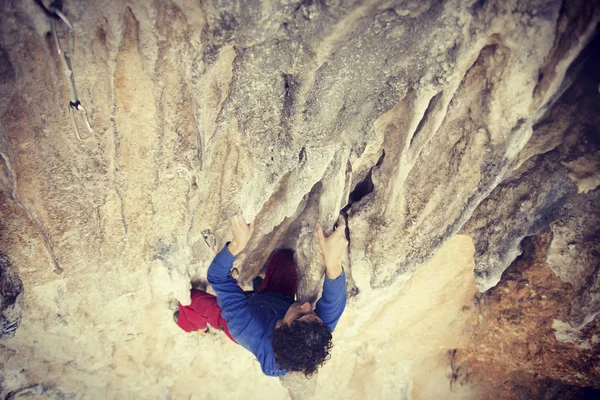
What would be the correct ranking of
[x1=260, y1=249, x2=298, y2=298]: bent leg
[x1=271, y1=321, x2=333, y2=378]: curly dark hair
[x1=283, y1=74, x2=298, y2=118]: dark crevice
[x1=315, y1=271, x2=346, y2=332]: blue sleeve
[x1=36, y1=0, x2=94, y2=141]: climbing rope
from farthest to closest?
[x1=260, y1=249, x2=298, y2=298]: bent leg → [x1=315, y1=271, x2=346, y2=332]: blue sleeve → [x1=271, y1=321, x2=333, y2=378]: curly dark hair → [x1=283, y1=74, x2=298, y2=118]: dark crevice → [x1=36, y1=0, x2=94, y2=141]: climbing rope

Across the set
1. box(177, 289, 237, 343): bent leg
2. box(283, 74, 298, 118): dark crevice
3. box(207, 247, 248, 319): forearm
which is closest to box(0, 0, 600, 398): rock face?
box(283, 74, 298, 118): dark crevice

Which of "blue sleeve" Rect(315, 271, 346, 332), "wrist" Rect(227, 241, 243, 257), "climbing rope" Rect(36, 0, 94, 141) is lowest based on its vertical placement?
"blue sleeve" Rect(315, 271, 346, 332)

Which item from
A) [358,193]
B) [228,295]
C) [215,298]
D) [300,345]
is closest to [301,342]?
[300,345]

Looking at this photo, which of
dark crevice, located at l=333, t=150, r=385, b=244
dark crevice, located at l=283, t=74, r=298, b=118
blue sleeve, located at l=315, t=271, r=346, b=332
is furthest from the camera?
dark crevice, located at l=333, t=150, r=385, b=244

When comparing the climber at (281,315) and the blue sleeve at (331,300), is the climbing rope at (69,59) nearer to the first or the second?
the climber at (281,315)

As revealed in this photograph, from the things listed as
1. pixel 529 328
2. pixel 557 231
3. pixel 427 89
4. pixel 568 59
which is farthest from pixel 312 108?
pixel 529 328

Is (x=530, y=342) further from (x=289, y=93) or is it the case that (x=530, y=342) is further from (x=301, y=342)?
(x=289, y=93)

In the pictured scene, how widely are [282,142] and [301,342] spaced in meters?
1.15

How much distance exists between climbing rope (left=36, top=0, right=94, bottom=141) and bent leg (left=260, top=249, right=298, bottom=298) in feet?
5.10

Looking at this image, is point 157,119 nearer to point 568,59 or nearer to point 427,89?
point 427,89

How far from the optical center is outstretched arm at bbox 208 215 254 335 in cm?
214

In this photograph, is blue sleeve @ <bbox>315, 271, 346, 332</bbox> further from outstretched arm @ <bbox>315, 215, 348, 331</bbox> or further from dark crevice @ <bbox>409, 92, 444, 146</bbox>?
dark crevice @ <bbox>409, 92, 444, 146</bbox>

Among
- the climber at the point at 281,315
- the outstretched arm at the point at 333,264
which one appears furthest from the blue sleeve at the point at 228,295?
the outstretched arm at the point at 333,264

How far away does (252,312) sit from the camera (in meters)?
2.19
